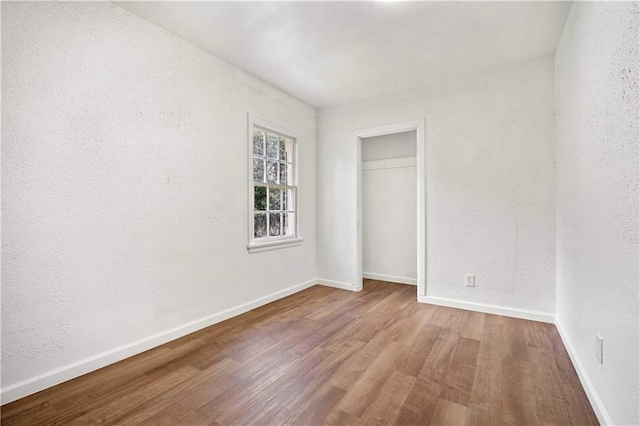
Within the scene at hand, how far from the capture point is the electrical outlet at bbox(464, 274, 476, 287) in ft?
11.0

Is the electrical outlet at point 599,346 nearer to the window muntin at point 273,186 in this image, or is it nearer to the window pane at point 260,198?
the window muntin at point 273,186

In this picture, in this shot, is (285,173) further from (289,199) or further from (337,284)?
(337,284)

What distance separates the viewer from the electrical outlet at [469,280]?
3342mm

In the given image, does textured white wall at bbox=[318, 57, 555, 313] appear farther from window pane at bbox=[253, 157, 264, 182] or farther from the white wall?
window pane at bbox=[253, 157, 264, 182]

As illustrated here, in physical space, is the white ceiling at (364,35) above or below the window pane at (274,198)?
above

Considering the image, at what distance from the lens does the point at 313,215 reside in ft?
14.6

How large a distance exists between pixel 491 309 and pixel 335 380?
2.17m

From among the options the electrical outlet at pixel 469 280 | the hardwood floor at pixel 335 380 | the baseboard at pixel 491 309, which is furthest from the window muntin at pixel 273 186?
the electrical outlet at pixel 469 280

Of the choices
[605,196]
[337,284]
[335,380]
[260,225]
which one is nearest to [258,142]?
[260,225]

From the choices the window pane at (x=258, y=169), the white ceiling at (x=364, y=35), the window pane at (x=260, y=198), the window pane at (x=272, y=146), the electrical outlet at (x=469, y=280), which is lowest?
the electrical outlet at (x=469, y=280)

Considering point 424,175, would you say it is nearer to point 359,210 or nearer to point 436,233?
point 436,233

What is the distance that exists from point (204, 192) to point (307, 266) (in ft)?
6.46

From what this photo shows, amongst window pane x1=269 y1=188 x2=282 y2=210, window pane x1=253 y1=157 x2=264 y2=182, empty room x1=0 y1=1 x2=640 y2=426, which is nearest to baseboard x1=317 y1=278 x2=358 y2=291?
empty room x1=0 y1=1 x2=640 y2=426

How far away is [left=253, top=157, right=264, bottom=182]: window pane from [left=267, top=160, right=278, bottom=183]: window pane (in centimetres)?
10
